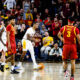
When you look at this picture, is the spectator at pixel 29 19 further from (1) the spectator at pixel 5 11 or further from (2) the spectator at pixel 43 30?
(1) the spectator at pixel 5 11

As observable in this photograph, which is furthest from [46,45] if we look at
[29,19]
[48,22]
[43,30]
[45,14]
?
[45,14]

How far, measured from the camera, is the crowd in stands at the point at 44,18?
20.8 m

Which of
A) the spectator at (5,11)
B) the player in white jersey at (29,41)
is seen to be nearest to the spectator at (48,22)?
the spectator at (5,11)

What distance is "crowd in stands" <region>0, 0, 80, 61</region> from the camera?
20.8 m

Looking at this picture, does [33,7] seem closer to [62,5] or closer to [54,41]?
[62,5]

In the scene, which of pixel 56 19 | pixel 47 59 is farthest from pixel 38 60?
pixel 56 19

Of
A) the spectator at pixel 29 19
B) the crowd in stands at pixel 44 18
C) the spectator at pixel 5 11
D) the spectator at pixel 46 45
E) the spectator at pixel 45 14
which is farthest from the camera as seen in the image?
the spectator at pixel 5 11

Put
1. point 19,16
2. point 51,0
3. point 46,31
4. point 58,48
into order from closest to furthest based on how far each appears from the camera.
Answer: point 58,48 → point 46,31 → point 19,16 → point 51,0

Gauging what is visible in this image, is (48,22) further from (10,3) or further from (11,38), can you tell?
(11,38)

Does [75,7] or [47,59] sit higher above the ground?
[75,7]

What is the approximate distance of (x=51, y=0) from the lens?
24984 millimetres

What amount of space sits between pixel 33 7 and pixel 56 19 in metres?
2.66

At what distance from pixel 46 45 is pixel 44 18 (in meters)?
2.98

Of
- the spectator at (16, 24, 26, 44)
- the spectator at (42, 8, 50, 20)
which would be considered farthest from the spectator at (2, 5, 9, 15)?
the spectator at (16, 24, 26, 44)
